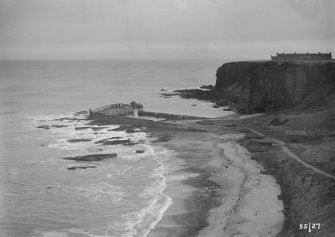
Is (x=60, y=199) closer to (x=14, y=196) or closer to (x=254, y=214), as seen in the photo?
(x=14, y=196)

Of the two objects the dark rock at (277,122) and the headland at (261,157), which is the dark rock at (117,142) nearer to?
the headland at (261,157)

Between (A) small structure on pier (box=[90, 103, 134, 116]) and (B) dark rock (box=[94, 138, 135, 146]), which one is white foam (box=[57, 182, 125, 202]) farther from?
(A) small structure on pier (box=[90, 103, 134, 116])

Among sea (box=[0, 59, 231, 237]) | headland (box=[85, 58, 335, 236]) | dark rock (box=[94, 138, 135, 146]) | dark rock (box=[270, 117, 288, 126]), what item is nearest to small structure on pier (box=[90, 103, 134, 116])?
headland (box=[85, 58, 335, 236])

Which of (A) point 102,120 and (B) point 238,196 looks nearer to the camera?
(B) point 238,196

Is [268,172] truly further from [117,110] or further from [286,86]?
[117,110]

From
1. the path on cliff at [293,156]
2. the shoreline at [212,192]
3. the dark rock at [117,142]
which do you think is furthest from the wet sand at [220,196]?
the dark rock at [117,142]

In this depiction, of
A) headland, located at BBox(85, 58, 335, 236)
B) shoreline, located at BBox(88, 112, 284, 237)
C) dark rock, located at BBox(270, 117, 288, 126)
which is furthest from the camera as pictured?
dark rock, located at BBox(270, 117, 288, 126)

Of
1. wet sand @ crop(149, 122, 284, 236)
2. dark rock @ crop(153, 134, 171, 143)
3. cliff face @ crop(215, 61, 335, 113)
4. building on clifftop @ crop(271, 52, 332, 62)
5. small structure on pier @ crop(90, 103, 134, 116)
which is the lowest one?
wet sand @ crop(149, 122, 284, 236)

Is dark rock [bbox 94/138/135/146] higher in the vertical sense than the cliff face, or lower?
lower

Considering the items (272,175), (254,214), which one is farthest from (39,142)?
(254,214)
